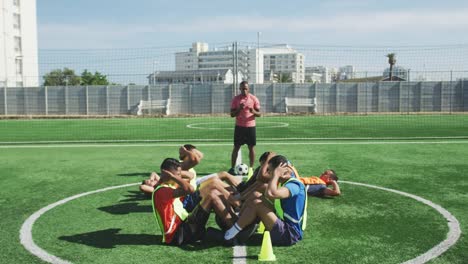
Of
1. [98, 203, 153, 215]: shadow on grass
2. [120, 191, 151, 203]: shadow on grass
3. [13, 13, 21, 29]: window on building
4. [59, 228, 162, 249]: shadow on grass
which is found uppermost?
[13, 13, 21, 29]: window on building

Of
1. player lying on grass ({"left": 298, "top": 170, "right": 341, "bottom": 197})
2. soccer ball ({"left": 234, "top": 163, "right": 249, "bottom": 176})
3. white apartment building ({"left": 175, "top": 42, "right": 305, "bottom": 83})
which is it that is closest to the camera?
player lying on grass ({"left": 298, "top": 170, "right": 341, "bottom": 197})

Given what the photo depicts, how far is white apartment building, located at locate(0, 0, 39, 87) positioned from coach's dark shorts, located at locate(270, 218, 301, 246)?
2592 inches

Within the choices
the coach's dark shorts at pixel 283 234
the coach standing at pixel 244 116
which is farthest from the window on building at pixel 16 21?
the coach's dark shorts at pixel 283 234

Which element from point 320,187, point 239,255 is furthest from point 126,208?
point 320,187

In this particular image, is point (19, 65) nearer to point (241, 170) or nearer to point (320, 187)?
point (241, 170)

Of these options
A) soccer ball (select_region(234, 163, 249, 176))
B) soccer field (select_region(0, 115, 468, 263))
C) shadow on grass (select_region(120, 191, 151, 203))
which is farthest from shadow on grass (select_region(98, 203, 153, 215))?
soccer ball (select_region(234, 163, 249, 176))

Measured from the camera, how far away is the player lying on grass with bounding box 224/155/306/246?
19.3 feet

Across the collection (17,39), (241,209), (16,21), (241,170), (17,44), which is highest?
(16,21)

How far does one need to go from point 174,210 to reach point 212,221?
133cm

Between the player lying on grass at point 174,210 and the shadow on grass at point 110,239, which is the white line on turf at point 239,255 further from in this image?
the shadow on grass at point 110,239

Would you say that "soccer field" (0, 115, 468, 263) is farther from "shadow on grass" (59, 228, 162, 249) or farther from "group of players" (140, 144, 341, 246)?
"group of players" (140, 144, 341, 246)

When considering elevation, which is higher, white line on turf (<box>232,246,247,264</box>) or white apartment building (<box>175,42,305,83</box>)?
white apartment building (<box>175,42,305,83</box>)

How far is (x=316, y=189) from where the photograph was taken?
346 inches

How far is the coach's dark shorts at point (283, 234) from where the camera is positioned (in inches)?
232
